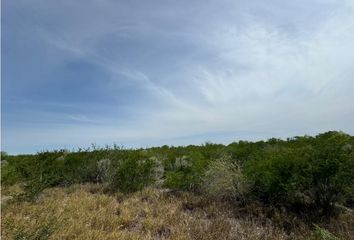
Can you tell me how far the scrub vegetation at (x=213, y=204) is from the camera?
7527 mm

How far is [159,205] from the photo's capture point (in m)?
10.1

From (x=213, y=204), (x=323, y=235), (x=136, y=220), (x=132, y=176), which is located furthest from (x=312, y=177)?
(x=132, y=176)

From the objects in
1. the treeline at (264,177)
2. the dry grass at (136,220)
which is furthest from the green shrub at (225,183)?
the dry grass at (136,220)

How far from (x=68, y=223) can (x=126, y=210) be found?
211 centimetres

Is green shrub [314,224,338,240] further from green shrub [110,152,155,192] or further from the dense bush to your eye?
green shrub [110,152,155,192]

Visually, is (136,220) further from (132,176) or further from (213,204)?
(132,176)

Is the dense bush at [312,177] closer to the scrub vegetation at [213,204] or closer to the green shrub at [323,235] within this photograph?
the scrub vegetation at [213,204]

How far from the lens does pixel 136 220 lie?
28.8ft

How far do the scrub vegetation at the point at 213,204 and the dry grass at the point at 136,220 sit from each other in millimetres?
21

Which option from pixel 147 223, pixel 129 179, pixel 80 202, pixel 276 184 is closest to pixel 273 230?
pixel 276 184

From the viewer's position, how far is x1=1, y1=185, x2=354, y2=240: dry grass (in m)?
6.95

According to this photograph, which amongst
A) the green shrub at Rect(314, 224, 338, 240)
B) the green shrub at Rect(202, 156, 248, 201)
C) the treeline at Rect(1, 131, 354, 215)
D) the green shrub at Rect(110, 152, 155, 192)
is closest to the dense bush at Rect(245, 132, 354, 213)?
the treeline at Rect(1, 131, 354, 215)

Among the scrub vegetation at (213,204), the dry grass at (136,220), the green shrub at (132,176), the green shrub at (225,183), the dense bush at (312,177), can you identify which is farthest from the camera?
the green shrub at (132,176)

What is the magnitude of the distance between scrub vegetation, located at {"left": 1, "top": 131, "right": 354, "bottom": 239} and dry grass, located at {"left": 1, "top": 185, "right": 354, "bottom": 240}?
21 mm
